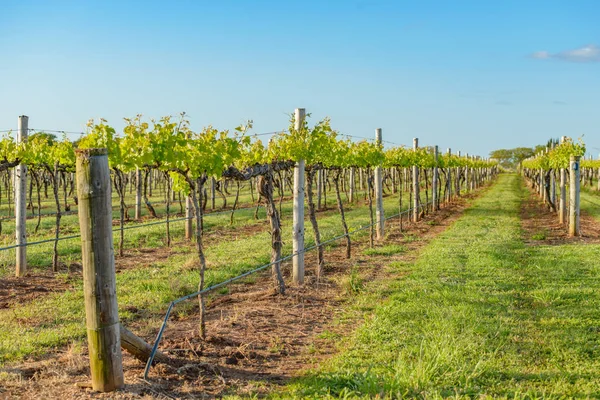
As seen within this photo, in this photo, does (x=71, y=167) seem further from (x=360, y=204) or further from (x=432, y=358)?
(x=360, y=204)

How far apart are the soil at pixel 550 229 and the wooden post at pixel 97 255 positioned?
1218 cm

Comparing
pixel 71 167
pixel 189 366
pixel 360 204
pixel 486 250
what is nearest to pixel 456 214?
pixel 360 204

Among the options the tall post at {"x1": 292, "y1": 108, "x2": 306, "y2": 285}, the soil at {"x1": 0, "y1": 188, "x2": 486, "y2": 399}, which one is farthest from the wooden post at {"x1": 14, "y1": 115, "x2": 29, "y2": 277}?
the tall post at {"x1": 292, "y1": 108, "x2": 306, "y2": 285}

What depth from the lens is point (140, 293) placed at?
9.77 metres

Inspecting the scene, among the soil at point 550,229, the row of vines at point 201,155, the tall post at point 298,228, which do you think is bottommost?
the soil at point 550,229

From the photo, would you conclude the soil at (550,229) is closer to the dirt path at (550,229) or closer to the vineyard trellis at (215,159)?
the dirt path at (550,229)

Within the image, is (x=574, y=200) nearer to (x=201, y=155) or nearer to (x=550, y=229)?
(x=550, y=229)

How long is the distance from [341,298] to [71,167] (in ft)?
32.1

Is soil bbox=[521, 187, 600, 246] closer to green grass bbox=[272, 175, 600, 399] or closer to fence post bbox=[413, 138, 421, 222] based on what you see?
fence post bbox=[413, 138, 421, 222]

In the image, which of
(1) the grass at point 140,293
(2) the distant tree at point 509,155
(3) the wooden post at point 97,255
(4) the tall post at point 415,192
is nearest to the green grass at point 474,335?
(3) the wooden post at point 97,255

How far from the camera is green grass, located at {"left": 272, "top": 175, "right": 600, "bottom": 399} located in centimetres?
525

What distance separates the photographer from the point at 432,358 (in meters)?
5.77

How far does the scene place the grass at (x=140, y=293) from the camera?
7215mm

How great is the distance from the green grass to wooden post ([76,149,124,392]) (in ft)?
5.36
